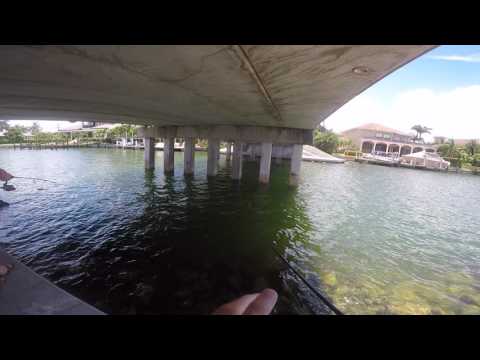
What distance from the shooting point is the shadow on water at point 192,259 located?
6137 millimetres

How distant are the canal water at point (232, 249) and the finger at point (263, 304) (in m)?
3.06

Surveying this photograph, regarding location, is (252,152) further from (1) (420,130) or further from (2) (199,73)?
(1) (420,130)

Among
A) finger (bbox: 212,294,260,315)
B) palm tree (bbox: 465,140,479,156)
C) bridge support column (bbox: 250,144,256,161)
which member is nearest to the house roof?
palm tree (bbox: 465,140,479,156)

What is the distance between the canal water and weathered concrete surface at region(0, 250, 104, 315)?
1827 mm

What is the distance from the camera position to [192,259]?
820 cm

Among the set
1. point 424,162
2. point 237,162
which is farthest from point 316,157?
point 237,162

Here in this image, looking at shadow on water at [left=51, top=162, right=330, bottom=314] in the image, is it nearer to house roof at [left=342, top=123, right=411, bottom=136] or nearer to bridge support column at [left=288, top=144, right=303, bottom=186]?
bridge support column at [left=288, top=144, right=303, bottom=186]

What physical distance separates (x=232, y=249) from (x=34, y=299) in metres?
6.29

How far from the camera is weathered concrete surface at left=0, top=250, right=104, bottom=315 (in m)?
3.71

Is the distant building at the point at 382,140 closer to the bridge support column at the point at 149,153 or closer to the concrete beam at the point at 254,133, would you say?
the concrete beam at the point at 254,133

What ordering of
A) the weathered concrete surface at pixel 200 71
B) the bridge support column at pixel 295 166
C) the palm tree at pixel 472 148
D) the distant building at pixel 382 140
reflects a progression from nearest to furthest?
the weathered concrete surface at pixel 200 71
the bridge support column at pixel 295 166
the palm tree at pixel 472 148
the distant building at pixel 382 140

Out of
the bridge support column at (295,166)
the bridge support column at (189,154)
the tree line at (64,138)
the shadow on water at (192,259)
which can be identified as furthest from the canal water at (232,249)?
the tree line at (64,138)

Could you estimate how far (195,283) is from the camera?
22.4ft
